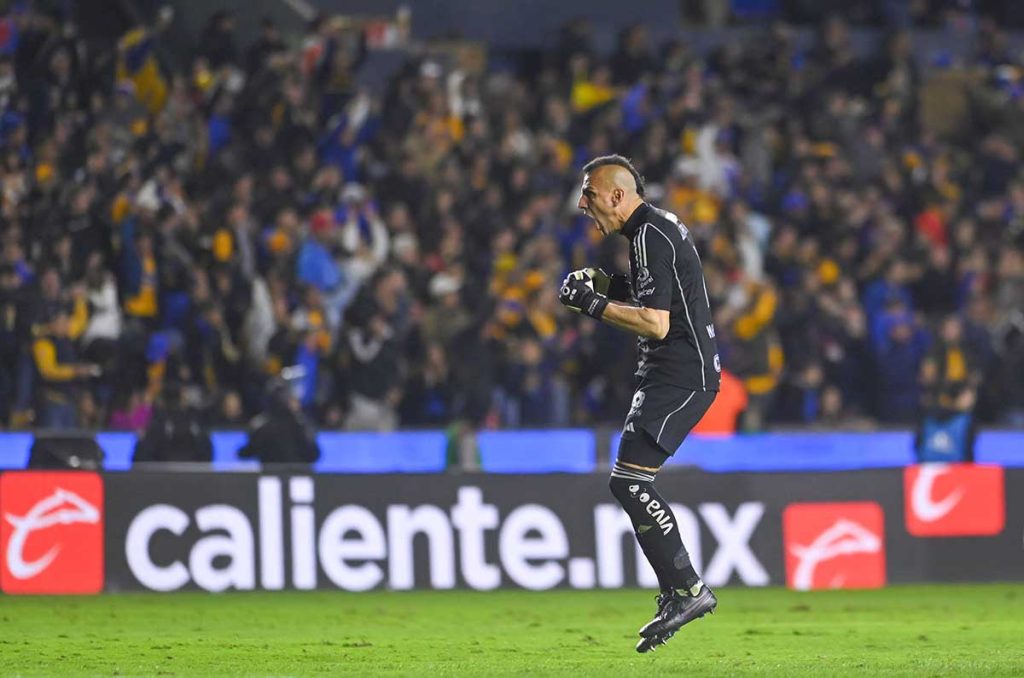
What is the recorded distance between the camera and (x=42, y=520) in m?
13.6

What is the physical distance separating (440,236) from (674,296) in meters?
10.3

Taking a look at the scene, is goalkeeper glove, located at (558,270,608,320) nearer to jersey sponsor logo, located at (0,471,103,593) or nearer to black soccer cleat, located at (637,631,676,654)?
black soccer cleat, located at (637,631,676,654)

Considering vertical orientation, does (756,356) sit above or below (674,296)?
above

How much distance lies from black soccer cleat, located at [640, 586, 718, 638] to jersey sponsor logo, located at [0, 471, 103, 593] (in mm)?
5919

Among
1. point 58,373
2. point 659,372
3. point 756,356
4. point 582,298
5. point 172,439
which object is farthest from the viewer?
point 756,356

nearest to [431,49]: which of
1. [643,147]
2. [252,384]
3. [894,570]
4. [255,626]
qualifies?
[643,147]

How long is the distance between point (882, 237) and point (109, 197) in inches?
346

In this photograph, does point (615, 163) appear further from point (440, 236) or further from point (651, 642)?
point (440, 236)

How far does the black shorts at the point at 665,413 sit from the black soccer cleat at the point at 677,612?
72 centimetres

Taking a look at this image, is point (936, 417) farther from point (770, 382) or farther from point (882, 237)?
point (882, 237)

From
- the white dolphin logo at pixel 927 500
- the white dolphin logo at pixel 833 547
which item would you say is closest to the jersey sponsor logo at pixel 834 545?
the white dolphin logo at pixel 833 547

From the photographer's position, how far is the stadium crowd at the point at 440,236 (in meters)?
17.4

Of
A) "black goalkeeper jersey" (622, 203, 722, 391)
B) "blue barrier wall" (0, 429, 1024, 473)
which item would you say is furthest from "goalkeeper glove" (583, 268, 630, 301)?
"blue barrier wall" (0, 429, 1024, 473)

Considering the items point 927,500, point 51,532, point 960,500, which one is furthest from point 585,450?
point 51,532
